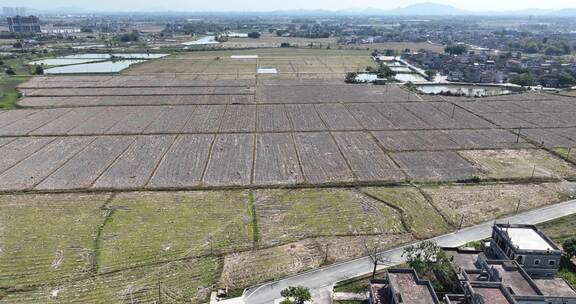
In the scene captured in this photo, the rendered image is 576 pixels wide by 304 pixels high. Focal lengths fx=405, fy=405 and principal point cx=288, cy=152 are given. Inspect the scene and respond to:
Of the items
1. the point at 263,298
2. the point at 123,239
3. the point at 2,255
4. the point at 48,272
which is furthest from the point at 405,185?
the point at 2,255

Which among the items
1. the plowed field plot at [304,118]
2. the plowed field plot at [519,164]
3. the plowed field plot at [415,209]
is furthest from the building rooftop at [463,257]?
the plowed field plot at [304,118]

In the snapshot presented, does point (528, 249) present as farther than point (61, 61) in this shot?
No

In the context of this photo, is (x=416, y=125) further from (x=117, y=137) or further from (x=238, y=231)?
(x=117, y=137)

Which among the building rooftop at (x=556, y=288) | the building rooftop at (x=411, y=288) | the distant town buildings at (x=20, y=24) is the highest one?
the distant town buildings at (x=20, y=24)

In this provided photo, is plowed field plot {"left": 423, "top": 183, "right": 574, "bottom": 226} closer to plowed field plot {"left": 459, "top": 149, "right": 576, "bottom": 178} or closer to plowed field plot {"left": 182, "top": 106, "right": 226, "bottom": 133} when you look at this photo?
plowed field plot {"left": 459, "top": 149, "right": 576, "bottom": 178}

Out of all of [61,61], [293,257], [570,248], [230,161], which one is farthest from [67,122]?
[61,61]

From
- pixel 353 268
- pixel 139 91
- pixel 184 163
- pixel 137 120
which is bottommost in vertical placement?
pixel 353 268

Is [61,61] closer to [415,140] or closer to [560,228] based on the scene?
[415,140]

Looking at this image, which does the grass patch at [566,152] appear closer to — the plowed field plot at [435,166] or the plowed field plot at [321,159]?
the plowed field plot at [435,166]
